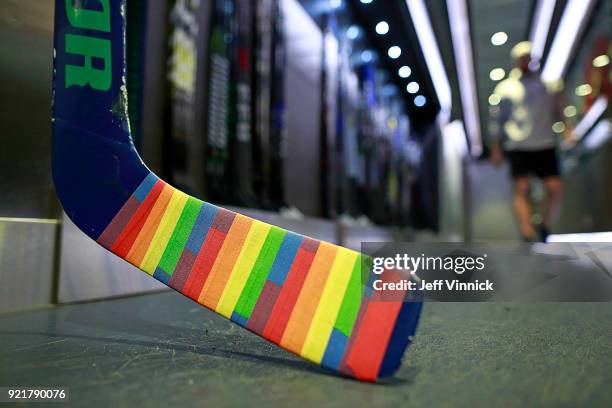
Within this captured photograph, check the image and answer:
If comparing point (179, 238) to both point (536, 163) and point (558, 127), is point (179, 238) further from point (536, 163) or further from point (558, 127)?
point (558, 127)

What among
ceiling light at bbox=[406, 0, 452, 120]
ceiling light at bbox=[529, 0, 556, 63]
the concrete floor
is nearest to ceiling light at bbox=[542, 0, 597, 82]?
ceiling light at bbox=[529, 0, 556, 63]

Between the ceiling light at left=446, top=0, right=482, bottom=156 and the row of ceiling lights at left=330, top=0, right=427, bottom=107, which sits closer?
the row of ceiling lights at left=330, top=0, right=427, bottom=107

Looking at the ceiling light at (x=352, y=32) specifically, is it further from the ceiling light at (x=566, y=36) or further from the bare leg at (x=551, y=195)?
the ceiling light at (x=566, y=36)

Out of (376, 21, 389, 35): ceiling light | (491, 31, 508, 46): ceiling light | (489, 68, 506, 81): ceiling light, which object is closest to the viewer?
(376, 21, 389, 35): ceiling light

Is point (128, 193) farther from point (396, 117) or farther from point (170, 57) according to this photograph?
point (396, 117)

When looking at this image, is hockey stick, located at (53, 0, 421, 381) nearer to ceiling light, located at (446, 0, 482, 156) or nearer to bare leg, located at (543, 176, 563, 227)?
bare leg, located at (543, 176, 563, 227)

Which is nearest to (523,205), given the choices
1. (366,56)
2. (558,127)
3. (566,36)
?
(558,127)

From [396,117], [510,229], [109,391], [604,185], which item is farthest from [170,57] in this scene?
[510,229]

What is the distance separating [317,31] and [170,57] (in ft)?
6.09

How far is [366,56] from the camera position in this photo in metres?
3.62

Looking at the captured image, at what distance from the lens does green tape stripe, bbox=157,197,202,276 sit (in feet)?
2.25

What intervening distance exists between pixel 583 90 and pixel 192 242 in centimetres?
562

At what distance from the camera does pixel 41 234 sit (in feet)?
3.59

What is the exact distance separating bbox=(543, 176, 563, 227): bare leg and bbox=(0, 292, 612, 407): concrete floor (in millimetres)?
2116
